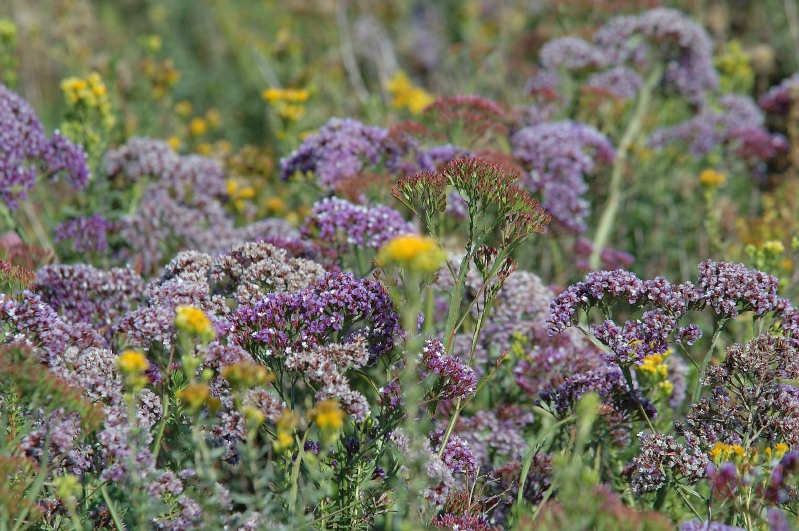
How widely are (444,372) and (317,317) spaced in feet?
1.74

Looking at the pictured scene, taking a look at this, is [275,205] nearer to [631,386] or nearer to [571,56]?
[571,56]

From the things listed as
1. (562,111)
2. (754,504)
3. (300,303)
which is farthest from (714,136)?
(300,303)

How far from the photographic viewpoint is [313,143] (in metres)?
4.75

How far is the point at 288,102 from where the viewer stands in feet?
20.1

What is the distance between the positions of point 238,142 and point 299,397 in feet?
17.4

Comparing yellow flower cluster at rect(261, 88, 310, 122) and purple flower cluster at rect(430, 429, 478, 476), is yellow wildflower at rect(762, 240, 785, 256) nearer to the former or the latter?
purple flower cluster at rect(430, 429, 478, 476)

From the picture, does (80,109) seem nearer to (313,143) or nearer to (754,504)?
(313,143)

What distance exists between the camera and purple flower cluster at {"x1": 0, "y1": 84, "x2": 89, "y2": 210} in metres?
4.24

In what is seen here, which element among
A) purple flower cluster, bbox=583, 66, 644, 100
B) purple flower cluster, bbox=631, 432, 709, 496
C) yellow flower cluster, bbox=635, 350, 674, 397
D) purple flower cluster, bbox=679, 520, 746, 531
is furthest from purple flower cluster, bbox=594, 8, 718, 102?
purple flower cluster, bbox=679, 520, 746, 531

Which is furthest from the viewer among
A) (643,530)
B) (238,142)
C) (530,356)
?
(238,142)

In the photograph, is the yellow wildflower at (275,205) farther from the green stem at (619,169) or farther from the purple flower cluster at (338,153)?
the green stem at (619,169)

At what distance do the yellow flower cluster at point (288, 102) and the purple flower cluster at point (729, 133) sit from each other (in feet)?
9.41

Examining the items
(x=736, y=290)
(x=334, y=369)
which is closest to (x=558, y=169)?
(x=736, y=290)

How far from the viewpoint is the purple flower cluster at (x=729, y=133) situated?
19.8 ft
